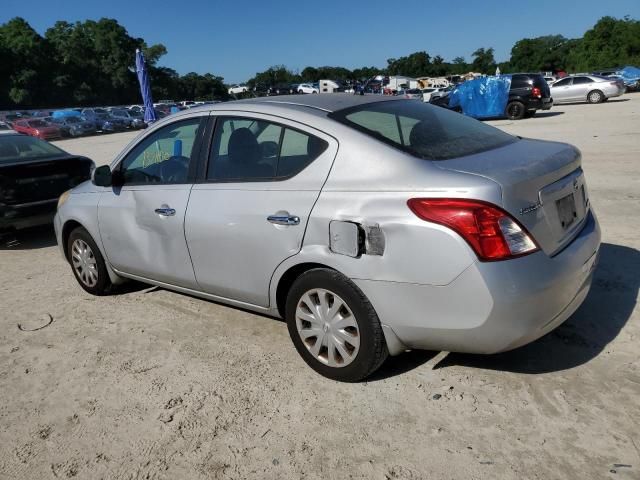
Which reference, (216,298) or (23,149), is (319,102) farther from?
(23,149)

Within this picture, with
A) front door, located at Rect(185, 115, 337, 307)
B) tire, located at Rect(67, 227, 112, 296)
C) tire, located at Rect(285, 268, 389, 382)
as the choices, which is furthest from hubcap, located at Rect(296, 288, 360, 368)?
tire, located at Rect(67, 227, 112, 296)

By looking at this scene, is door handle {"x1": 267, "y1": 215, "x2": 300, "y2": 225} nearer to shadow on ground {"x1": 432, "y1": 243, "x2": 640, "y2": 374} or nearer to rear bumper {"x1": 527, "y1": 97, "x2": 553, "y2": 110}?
shadow on ground {"x1": 432, "y1": 243, "x2": 640, "y2": 374}

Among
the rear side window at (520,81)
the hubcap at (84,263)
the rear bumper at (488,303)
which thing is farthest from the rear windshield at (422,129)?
the rear side window at (520,81)

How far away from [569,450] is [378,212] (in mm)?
1391

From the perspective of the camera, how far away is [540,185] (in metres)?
2.66

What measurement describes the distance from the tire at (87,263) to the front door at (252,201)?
4.66 feet

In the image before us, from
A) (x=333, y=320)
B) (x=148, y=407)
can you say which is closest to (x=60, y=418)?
(x=148, y=407)

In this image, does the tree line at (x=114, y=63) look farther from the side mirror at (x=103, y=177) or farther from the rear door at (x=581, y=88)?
the side mirror at (x=103, y=177)

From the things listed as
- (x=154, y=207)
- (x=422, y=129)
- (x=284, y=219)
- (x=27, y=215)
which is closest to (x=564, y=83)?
(x=27, y=215)

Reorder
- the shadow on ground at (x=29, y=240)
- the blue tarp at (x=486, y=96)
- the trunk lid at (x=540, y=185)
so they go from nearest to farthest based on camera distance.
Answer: the trunk lid at (x=540, y=185) → the shadow on ground at (x=29, y=240) → the blue tarp at (x=486, y=96)

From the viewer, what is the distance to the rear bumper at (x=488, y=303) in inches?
96.5

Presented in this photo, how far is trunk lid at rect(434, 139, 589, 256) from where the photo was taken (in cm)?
254

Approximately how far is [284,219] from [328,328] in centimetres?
67

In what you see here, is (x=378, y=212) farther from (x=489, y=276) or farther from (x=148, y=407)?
(x=148, y=407)
